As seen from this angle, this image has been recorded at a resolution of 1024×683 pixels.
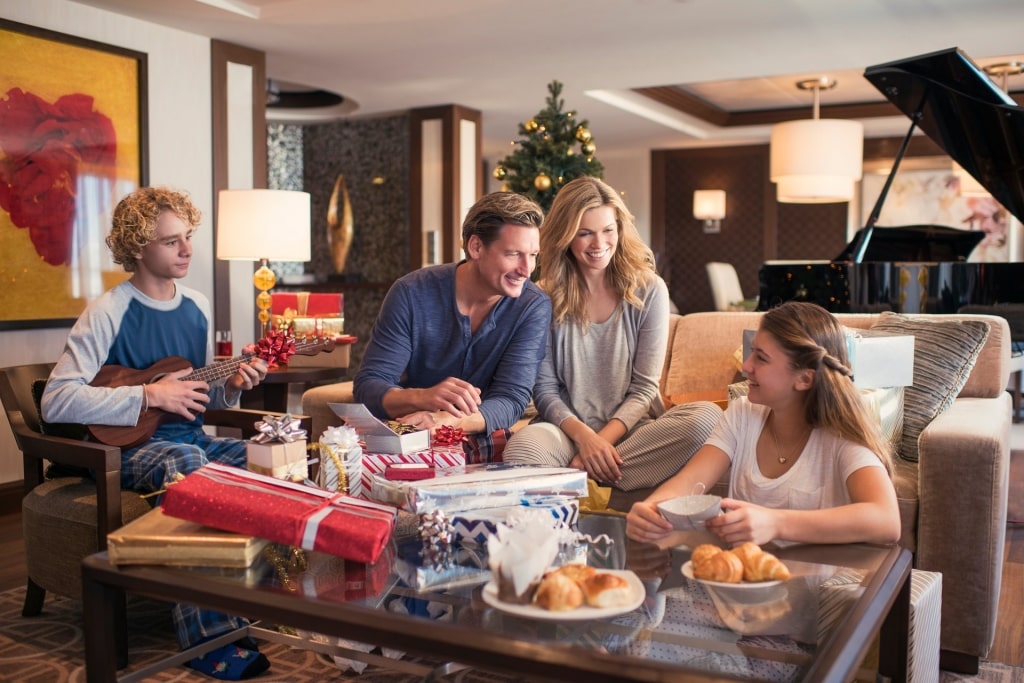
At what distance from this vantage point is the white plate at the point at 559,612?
4.28ft

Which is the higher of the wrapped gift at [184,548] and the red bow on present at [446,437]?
the red bow on present at [446,437]

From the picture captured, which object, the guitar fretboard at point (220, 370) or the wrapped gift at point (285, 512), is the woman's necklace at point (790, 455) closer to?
the wrapped gift at point (285, 512)

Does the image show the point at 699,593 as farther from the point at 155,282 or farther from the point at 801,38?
the point at 801,38

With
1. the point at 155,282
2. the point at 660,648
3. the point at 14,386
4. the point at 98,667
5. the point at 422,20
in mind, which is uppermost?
the point at 422,20

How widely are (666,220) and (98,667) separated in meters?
10.6

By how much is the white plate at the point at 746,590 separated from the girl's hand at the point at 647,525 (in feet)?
0.70

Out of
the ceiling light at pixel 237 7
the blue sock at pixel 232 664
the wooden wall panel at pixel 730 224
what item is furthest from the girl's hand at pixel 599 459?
the wooden wall panel at pixel 730 224

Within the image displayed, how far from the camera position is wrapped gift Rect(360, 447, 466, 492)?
1913 millimetres

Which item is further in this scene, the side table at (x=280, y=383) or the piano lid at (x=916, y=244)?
the piano lid at (x=916, y=244)

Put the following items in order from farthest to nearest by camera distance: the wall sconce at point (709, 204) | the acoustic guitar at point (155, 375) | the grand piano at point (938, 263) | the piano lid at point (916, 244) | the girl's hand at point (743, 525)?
the wall sconce at point (709, 204) → the piano lid at point (916, 244) → the grand piano at point (938, 263) → the acoustic guitar at point (155, 375) → the girl's hand at point (743, 525)

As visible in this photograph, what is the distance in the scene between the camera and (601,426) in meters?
2.89

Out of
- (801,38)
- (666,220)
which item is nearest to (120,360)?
(801,38)

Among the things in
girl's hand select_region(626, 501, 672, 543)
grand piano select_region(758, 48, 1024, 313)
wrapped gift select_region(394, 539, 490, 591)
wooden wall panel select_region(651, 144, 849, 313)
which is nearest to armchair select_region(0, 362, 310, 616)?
wrapped gift select_region(394, 539, 490, 591)

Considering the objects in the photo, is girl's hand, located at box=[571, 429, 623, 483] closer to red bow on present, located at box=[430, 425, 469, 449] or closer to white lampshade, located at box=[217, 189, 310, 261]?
red bow on present, located at box=[430, 425, 469, 449]
